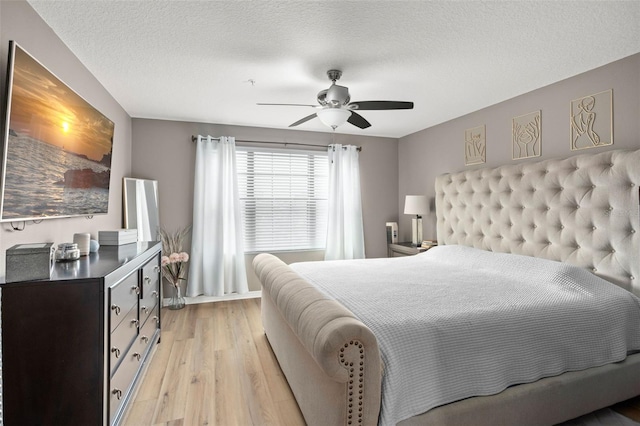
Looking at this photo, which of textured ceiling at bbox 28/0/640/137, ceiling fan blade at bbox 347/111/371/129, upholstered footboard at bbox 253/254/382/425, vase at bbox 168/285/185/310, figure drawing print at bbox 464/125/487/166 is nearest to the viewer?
upholstered footboard at bbox 253/254/382/425

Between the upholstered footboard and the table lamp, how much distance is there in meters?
2.70

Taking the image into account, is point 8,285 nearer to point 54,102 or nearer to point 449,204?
point 54,102

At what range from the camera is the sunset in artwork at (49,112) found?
1.52 m

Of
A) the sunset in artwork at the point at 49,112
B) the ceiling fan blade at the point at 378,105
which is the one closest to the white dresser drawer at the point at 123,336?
the sunset in artwork at the point at 49,112

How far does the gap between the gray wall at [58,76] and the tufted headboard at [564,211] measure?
11.7 feet

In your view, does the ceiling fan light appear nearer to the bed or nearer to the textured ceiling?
the textured ceiling

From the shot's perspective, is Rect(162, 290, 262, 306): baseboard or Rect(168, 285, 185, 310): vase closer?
Rect(168, 285, 185, 310): vase

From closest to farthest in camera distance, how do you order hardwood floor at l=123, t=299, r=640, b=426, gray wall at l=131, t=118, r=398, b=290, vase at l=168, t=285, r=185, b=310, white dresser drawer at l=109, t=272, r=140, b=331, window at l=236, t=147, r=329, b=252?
white dresser drawer at l=109, t=272, r=140, b=331 → hardwood floor at l=123, t=299, r=640, b=426 → vase at l=168, t=285, r=185, b=310 → gray wall at l=131, t=118, r=398, b=290 → window at l=236, t=147, r=329, b=252

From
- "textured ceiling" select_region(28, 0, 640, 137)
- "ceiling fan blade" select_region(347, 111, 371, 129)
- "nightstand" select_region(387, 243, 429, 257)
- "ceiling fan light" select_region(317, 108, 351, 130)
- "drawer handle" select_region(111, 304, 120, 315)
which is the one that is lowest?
"drawer handle" select_region(111, 304, 120, 315)

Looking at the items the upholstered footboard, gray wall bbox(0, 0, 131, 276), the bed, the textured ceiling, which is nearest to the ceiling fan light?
the textured ceiling

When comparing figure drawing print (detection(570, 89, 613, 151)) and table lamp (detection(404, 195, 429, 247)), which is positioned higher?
figure drawing print (detection(570, 89, 613, 151))

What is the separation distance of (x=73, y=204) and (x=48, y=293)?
0.94m

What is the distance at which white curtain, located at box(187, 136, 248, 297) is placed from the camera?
4082mm

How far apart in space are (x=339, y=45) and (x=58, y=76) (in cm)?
178
